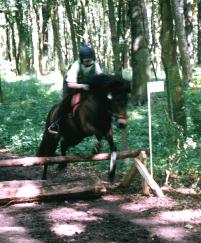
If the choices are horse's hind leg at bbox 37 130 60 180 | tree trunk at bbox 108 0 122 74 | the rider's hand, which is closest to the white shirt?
the rider's hand

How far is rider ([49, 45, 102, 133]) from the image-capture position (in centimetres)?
885

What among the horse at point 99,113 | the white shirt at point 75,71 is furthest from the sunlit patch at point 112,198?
the white shirt at point 75,71

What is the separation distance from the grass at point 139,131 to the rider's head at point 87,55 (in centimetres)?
236

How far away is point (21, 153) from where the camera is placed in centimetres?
1444

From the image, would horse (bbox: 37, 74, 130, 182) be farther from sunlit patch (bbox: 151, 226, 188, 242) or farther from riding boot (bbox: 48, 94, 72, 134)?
sunlit patch (bbox: 151, 226, 188, 242)

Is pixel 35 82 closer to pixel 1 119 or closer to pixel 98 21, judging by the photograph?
pixel 1 119

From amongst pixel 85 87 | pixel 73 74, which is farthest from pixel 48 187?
pixel 73 74

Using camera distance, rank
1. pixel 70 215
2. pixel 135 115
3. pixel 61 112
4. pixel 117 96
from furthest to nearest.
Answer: pixel 135 115 → pixel 61 112 → pixel 117 96 → pixel 70 215

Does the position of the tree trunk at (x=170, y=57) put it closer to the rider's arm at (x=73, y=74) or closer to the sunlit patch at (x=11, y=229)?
the rider's arm at (x=73, y=74)

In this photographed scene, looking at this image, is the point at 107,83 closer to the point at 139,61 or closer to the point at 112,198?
the point at 112,198

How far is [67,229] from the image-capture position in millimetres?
7004

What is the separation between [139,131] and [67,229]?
812cm

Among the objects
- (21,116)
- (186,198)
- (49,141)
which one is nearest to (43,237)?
(186,198)

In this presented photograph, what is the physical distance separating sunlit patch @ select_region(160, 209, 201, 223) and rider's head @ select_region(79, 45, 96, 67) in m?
3.18
